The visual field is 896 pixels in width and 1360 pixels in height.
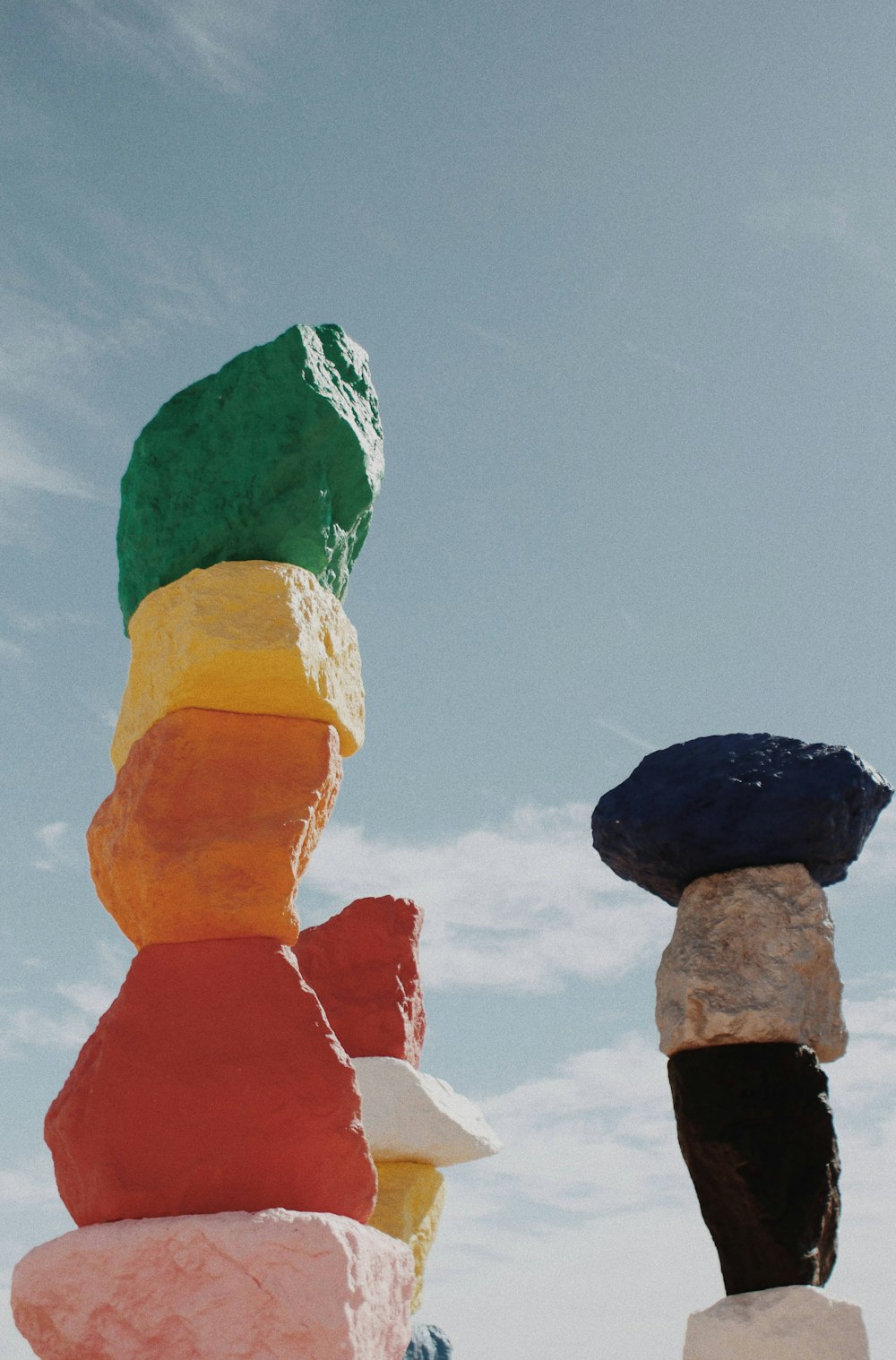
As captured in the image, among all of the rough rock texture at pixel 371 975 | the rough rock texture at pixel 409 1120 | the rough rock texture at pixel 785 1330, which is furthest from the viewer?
the rough rock texture at pixel 371 975

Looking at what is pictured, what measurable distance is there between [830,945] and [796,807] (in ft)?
1.96

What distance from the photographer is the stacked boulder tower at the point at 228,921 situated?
11.4ft

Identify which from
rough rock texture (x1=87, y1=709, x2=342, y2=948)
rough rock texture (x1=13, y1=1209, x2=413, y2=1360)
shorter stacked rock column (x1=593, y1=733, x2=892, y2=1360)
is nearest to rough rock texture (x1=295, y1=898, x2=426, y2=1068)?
shorter stacked rock column (x1=593, y1=733, x2=892, y2=1360)

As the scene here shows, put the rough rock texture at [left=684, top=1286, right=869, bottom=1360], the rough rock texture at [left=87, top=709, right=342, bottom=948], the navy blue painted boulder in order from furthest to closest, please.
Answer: the navy blue painted boulder, the rough rock texture at [left=684, top=1286, right=869, bottom=1360], the rough rock texture at [left=87, top=709, right=342, bottom=948]

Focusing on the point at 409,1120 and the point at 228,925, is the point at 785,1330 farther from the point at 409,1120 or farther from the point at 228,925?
the point at 228,925

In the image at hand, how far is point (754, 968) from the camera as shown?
5.32 metres

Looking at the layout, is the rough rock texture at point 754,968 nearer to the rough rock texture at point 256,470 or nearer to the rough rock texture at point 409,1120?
the rough rock texture at point 409,1120

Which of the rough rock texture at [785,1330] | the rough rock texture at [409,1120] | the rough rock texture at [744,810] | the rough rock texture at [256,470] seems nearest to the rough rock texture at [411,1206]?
the rough rock texture at [409,1120]

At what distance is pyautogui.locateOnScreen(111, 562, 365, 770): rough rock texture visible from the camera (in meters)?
4.16

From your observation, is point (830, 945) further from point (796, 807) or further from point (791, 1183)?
point (791, 1183)

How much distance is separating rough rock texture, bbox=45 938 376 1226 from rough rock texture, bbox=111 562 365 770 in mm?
805

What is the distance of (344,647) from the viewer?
179 inches

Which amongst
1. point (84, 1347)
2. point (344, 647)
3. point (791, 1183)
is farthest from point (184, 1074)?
point (791, 1183)

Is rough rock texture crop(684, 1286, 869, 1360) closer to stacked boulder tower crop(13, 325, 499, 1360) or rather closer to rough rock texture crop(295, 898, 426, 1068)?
stacked boulder tower crop(13, 325, 499, 1360)
